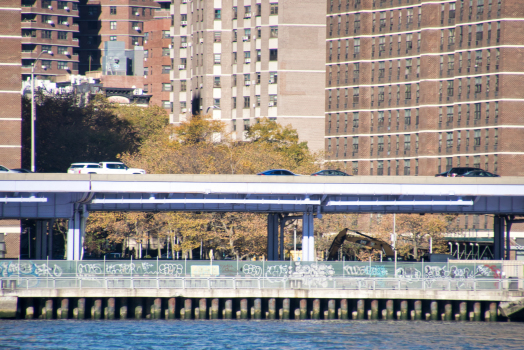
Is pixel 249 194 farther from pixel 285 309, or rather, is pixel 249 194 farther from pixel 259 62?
pixel 259 62

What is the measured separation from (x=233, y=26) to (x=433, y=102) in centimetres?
3661

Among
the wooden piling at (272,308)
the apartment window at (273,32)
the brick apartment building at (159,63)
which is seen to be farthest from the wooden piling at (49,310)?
the brick apartment building at (159,63)

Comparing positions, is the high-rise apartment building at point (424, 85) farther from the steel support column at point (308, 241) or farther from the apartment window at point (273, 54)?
the steel support column at point (308, 241)

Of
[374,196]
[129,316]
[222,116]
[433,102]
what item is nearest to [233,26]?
[222,116]

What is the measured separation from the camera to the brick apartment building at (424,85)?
121812 millimetres

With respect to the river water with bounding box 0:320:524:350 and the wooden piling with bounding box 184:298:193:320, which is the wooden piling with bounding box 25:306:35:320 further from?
the wooden piling with bounding box 184:298:193:320

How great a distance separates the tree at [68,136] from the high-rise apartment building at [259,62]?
1805 centimetres

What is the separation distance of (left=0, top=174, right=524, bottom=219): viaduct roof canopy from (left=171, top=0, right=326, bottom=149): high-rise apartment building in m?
66.8

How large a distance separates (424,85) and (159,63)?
77.1 m

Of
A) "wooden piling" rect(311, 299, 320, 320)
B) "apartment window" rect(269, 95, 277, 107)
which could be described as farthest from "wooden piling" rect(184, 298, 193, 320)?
"apartment window" rect(269, 95, 277, 107)

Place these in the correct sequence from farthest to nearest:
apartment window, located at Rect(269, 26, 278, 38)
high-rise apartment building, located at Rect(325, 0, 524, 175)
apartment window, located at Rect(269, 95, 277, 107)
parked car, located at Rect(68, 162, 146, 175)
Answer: apartment window, located at Rect(269, 95, 277, 107)
apartment window, located at Rect(269, 26, 278, 38)
high-rise apartment building, located at Rect(325, 0, 524, 175)
parked car, located at Rect(68, 162, 146, 175)

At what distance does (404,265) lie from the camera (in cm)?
5784

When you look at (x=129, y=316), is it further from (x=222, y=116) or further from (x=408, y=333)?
(x=222, y=116)

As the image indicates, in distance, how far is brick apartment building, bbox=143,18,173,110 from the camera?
190 m
